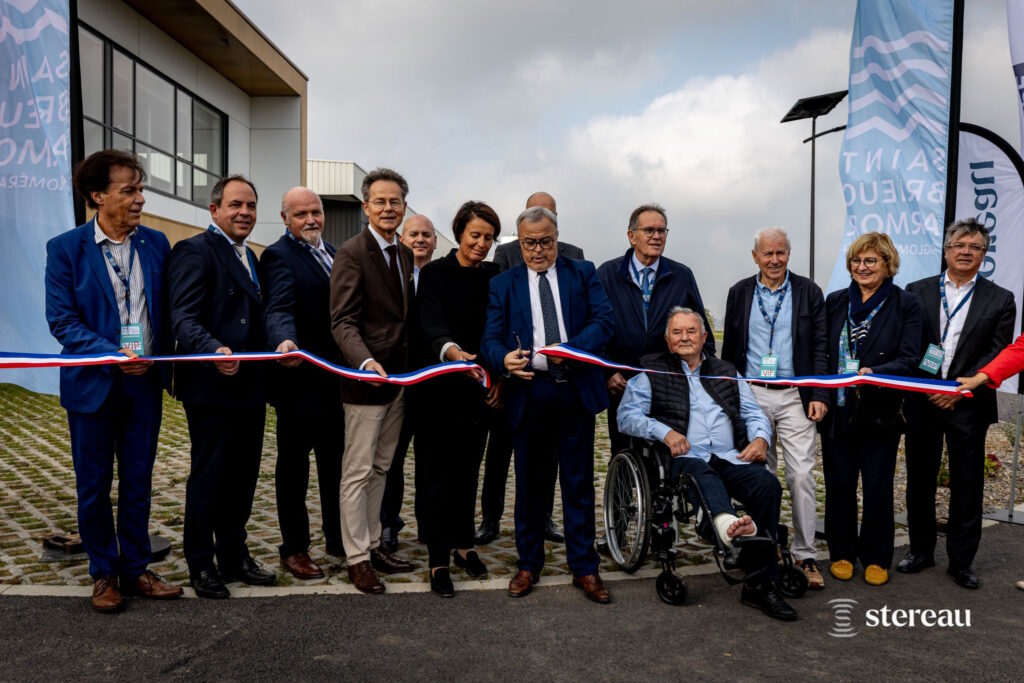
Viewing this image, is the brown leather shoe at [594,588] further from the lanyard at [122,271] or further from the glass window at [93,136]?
the glass window at [93,136]

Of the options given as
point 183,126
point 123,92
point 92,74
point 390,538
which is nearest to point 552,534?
point 390,538

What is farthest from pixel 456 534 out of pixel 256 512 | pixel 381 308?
pixel 256 512

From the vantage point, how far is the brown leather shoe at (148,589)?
439 cm

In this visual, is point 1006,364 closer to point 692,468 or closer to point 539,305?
point 692,468

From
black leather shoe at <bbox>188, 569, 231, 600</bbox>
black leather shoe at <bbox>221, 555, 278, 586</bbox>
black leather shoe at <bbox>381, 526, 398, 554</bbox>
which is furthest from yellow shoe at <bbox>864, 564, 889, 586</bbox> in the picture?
black leather shoe at <bbox>188, 569, 231, 600</bbox>

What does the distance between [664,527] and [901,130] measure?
13.6 feet

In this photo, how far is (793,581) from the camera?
471cm

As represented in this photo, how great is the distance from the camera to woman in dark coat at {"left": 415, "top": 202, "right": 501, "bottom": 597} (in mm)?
4668

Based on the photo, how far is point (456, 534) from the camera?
4.95 m

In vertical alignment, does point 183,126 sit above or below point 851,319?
above

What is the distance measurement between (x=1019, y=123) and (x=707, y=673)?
464cm

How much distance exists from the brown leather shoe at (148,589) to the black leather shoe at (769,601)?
3.12 m

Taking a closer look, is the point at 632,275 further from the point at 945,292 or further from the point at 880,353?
the point at 945,292

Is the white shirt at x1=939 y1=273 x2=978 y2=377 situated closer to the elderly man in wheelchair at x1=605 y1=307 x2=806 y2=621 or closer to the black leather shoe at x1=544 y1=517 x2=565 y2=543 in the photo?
the elderly man in wheelchair at x1=605 y1=307 x2=806 y2=621
